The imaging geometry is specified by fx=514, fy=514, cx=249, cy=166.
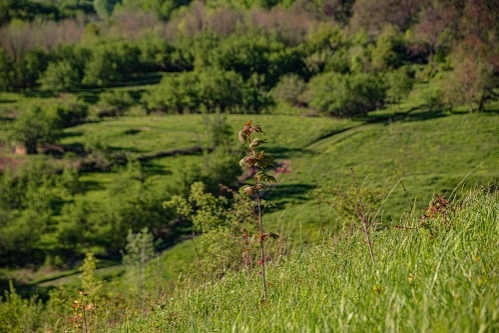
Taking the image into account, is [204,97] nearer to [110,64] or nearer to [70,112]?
[70,112]

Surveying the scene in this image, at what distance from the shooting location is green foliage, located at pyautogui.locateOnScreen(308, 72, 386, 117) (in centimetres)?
9456

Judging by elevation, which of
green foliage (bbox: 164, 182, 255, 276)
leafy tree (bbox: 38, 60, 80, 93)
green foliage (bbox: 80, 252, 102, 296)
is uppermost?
leafy tree (bbox: 38, 60, 80, 93)

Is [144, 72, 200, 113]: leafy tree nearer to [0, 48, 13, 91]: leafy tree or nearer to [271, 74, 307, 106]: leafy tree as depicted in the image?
[271, 74, 307, 106]: leafy tree

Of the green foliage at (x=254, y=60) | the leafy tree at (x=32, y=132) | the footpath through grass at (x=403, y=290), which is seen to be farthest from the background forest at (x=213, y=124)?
the footpath through grass at (x=403, y=290)

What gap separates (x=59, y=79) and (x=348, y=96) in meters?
61.3

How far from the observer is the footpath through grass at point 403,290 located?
3977 mm

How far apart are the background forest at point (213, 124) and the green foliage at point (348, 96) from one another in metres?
0.35

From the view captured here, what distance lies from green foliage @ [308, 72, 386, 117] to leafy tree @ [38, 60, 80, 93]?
170 ft

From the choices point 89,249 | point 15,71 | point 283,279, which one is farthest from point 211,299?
point 15,71

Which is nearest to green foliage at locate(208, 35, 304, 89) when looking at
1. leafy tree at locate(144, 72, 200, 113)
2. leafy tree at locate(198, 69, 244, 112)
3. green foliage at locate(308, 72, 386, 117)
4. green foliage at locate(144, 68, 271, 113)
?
green foliage at locate(144, 68, 271, 113)

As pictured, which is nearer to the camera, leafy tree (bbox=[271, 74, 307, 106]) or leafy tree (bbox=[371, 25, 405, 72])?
leafy tree (bbox=[271, 74, 307, 106])

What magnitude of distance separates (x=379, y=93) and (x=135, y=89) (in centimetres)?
5303

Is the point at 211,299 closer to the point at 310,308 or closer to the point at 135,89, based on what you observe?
the point at 310,308

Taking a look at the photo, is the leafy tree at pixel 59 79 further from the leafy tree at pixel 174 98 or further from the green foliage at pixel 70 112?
the leafy tree at pixel 174 98
